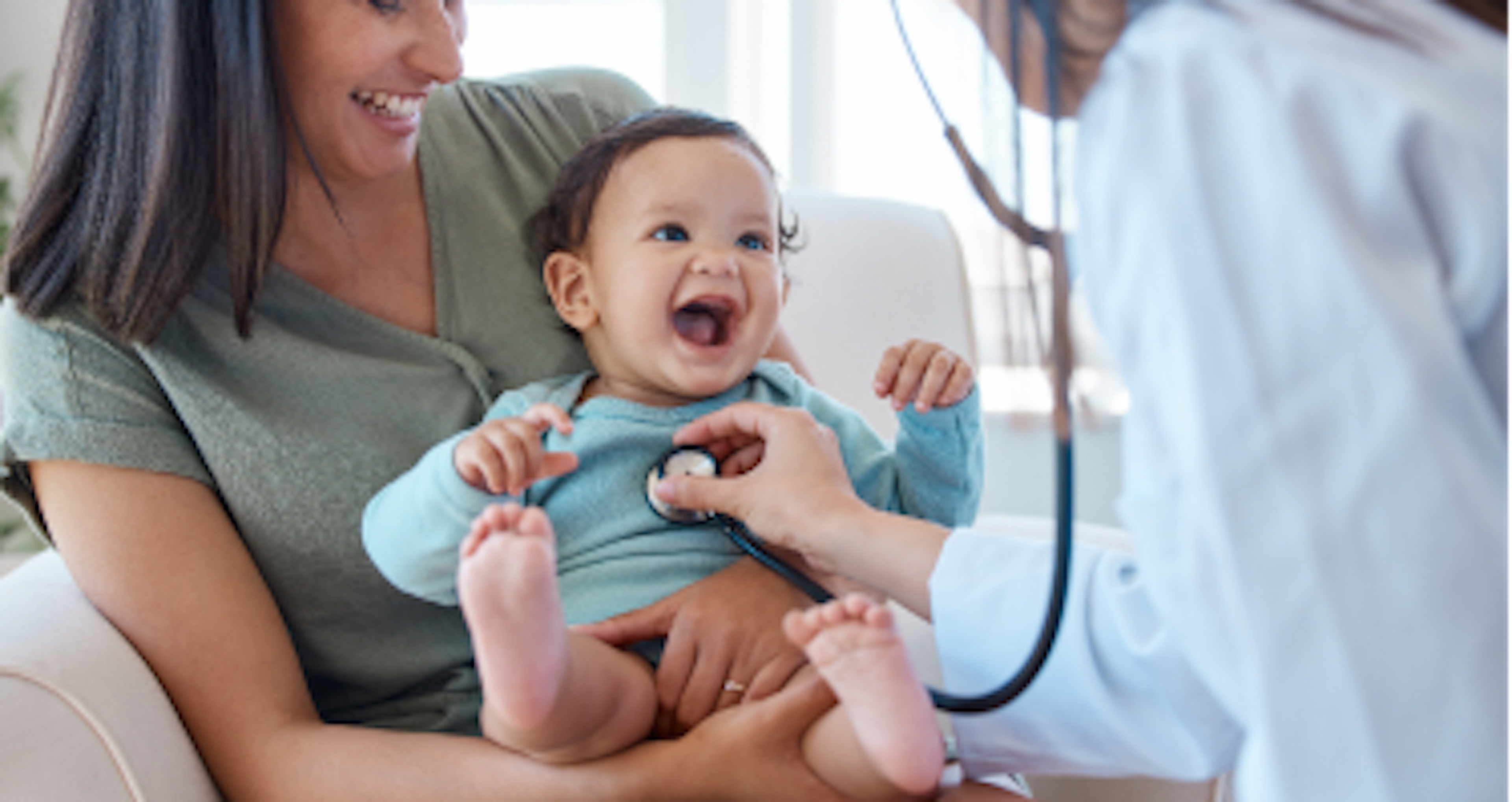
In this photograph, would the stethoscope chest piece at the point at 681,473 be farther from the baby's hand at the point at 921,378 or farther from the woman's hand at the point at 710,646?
the baby's hand at the point at 921,378

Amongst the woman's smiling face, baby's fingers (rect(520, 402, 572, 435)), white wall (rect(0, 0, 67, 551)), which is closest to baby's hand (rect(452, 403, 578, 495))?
baby's fingers (rect(520, 402, 572, 435))

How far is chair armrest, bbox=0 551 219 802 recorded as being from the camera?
2.96 ft

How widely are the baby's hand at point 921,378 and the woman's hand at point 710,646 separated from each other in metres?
0.24

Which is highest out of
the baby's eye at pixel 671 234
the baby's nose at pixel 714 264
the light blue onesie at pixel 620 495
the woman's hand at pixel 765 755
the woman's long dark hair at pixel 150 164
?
the woman's long dark hair at pixel 150 164

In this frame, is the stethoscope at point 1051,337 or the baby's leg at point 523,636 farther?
the baby's leg at point 523,636

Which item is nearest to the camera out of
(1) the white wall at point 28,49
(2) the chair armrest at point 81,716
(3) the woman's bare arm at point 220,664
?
(2) the chair armrest at point 81,716

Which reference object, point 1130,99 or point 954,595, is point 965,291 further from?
point 1130,99

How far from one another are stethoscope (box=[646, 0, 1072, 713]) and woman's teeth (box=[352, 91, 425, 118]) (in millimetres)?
572

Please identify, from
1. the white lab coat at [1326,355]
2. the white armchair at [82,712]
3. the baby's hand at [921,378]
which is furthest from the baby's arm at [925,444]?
the white lab coat at [1326,355]

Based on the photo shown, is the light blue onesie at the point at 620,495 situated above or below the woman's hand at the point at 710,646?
above

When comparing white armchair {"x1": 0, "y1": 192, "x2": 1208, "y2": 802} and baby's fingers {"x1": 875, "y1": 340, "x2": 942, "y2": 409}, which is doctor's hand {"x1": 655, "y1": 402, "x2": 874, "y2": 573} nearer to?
baby's fingers {"x1": 875, "y1": 340, "x2": 942, "y2": 409}

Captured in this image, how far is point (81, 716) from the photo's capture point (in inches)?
37.0

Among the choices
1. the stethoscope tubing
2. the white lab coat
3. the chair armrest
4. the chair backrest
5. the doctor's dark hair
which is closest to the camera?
the white lab coat

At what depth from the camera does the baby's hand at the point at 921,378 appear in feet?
3.76
